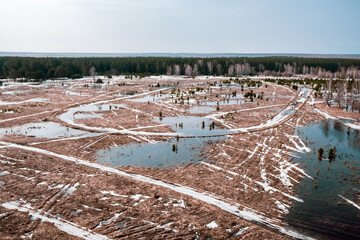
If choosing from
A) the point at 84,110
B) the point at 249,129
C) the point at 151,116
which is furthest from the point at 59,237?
the point at 84,110

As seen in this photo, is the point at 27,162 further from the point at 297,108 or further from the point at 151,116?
the point at 297,108

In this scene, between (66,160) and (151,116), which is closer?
(66,160)

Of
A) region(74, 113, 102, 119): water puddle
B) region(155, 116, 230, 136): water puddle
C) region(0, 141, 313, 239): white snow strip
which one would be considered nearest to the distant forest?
region(74, 113, 102, 119): water puddle

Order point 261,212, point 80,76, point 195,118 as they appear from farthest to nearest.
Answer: point 80,76 < point 195,118 < point 261,212

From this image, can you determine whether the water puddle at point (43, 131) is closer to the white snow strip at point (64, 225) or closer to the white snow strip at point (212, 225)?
the white snow strip at point (64, 225)

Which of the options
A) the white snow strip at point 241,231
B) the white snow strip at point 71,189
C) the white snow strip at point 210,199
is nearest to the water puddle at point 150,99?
the white snow strip at point 210,199

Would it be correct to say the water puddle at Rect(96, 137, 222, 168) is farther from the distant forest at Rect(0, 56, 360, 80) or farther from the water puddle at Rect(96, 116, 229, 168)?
the distant forest at Rect(0, 56, 360, 80)
